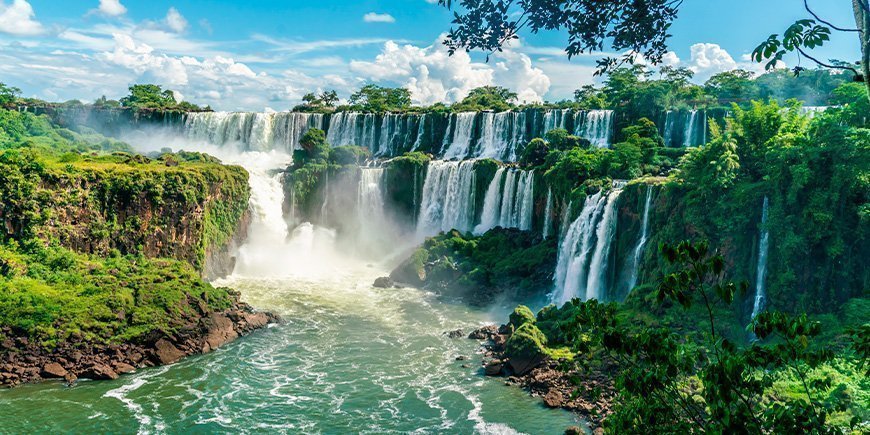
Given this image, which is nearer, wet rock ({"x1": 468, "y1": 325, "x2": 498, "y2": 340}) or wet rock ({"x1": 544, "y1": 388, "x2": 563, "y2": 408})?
wet rock ({"x1": 544, "y1": 388, "x2": 563, "y2": 408})

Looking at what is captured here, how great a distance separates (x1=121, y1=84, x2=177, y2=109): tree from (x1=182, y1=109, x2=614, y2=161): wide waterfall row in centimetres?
682

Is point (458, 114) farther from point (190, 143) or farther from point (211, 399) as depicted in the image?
point (211, 399)

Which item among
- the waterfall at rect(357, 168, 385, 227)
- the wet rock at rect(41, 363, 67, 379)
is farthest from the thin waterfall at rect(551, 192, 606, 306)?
the wet rock at rect(41, 363, 67, 379)

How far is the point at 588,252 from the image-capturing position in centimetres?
2522

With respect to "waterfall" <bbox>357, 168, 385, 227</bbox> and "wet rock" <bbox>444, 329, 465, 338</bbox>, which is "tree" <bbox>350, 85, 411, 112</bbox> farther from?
"wet rock" <bbox>444, 329, 465, 338</bbox>

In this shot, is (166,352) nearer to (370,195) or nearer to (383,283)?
(383,283)

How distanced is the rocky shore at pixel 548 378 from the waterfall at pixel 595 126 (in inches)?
837

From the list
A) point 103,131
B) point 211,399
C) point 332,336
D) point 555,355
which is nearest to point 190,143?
point 103,131

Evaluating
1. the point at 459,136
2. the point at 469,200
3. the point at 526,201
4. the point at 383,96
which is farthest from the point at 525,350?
the point at 383,96

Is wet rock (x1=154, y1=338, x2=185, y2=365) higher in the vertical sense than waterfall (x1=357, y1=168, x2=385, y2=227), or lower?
lower

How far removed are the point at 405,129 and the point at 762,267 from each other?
102 ft

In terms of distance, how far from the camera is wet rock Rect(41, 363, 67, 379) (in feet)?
58.4

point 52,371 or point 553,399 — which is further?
point 52,371

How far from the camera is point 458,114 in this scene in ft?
144
